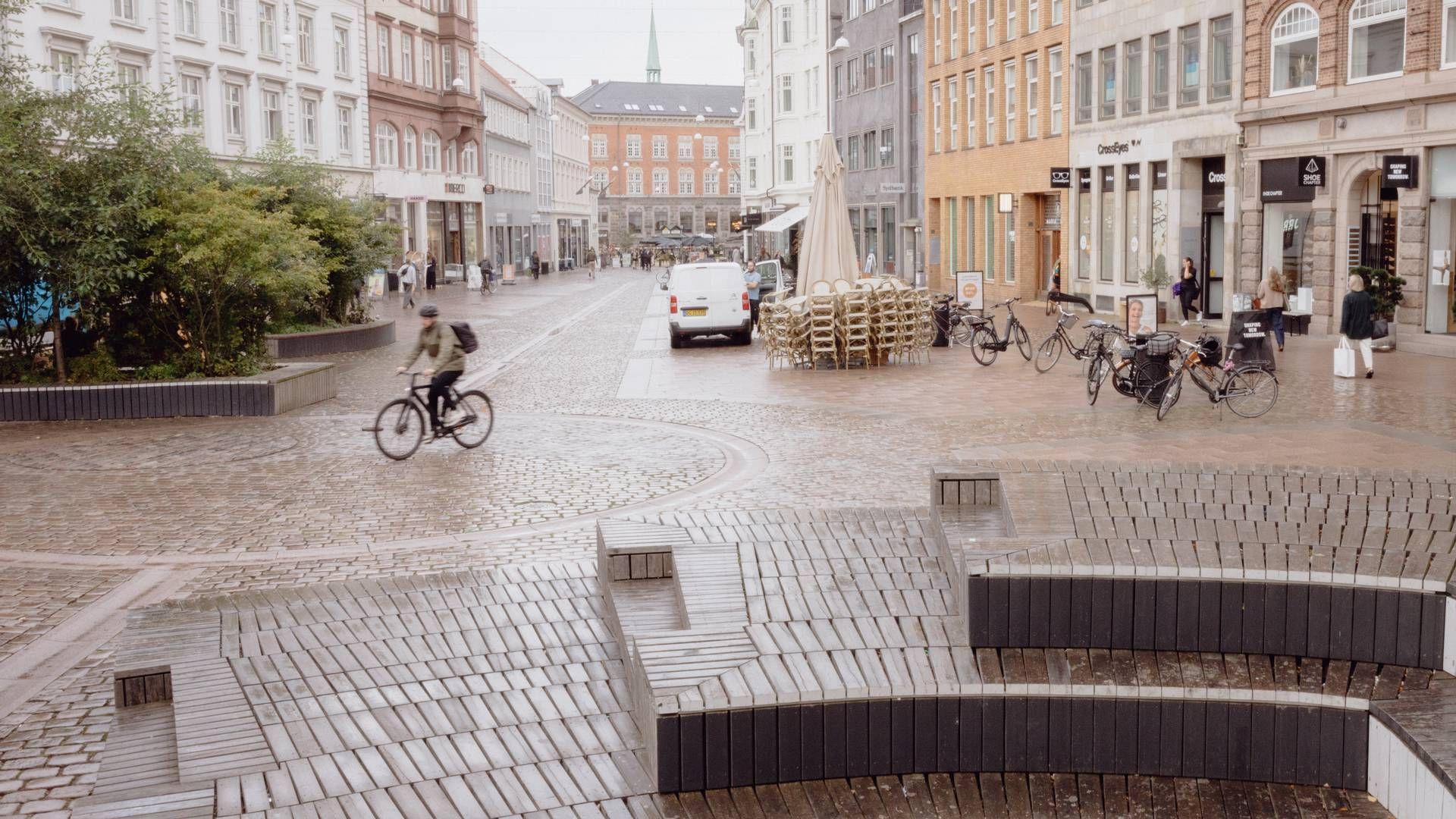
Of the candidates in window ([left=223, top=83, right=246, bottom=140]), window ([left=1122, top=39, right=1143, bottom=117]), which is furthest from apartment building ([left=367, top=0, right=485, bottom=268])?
window ([left=1122, top=39, right=1143, bottom=117])

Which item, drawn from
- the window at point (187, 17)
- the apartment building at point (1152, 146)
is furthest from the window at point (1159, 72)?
the window at point (187, 17)

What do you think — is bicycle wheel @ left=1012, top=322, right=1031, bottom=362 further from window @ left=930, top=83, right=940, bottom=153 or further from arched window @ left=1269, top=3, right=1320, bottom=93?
window @ left=930, top=83, right=940, bottom=153

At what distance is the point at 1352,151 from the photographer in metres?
26.8

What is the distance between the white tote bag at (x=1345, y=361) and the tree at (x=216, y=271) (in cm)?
1380

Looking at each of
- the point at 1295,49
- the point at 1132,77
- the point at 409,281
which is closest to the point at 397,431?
the point at 1295,49

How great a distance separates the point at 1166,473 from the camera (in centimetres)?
909

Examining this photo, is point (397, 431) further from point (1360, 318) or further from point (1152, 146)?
point (1152, 146)

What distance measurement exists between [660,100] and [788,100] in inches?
3170

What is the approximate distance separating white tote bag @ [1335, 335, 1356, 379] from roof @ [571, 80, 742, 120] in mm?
131659

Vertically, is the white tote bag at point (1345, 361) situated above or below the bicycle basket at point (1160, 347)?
below

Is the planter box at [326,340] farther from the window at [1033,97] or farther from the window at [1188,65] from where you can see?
the window at [1033,97]

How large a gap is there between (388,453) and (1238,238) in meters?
22.2

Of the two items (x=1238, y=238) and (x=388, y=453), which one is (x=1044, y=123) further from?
(x=388, y=453)

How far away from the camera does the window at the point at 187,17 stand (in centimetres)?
4488
